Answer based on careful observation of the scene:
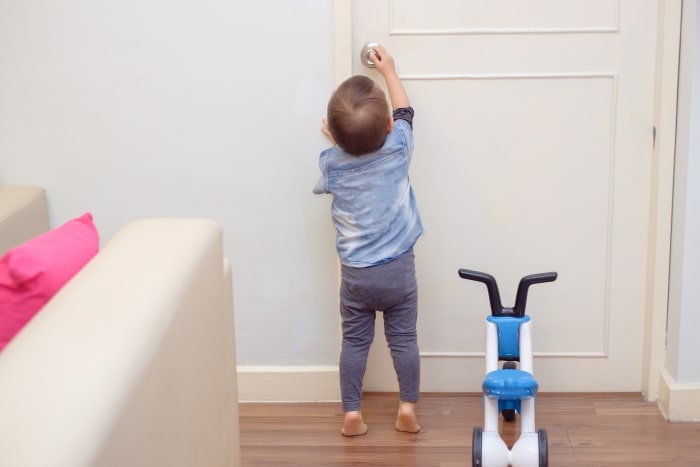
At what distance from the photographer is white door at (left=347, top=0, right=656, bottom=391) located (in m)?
2.87

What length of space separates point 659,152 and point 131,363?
2.06m

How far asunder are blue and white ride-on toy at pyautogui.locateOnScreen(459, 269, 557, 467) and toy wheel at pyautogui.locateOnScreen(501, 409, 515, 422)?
15cm

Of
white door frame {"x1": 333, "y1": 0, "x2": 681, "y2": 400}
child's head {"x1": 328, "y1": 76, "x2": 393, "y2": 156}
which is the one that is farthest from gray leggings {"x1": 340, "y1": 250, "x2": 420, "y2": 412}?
white door frame {"x1": 333, "y1": 0, "x2": 681, "y2": 400}

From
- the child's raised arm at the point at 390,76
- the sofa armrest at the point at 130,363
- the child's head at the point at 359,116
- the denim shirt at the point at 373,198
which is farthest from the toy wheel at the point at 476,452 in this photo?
the child's raised arm at the point at 390,76

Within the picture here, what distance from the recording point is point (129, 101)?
2922 millimetres

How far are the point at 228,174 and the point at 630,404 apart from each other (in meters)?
1.46

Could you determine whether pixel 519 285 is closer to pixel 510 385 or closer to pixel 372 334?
pixel 510 385

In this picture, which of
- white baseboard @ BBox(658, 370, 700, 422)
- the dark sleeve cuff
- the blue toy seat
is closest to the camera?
the blue toy seat

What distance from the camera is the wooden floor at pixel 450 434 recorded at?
2676 millimetres

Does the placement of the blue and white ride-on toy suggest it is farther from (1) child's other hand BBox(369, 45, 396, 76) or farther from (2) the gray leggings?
(1) child's other hand BBox(369, 45, 396, 76)

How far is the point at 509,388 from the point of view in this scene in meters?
2.41

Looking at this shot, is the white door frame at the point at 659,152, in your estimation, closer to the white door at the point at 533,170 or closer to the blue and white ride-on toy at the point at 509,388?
the white door at the point at 533,170

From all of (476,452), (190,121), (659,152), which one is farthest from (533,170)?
(190,121)

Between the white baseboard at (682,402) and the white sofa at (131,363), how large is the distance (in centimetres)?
146
